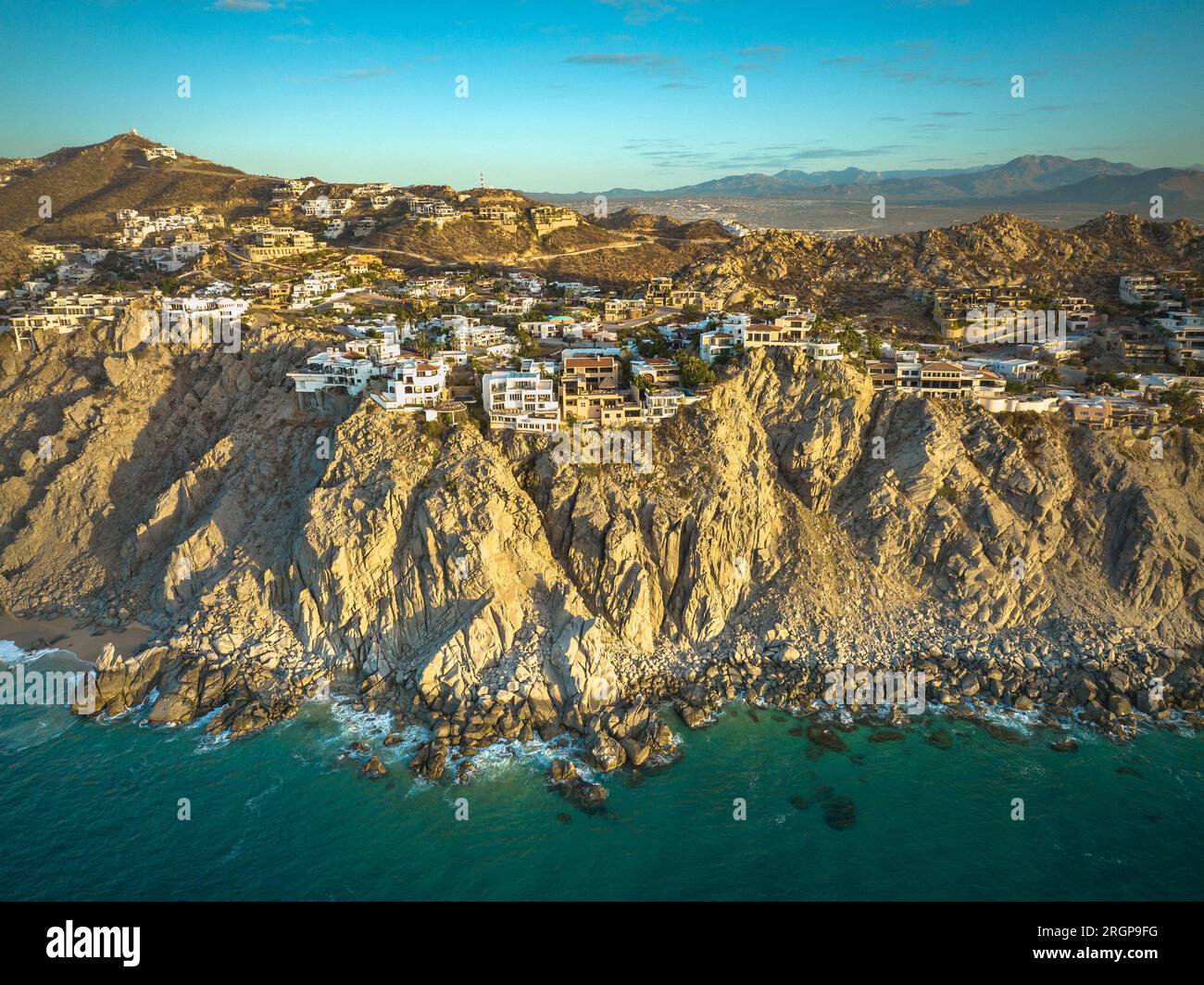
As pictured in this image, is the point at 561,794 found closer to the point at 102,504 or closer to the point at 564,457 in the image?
the point at 564,457

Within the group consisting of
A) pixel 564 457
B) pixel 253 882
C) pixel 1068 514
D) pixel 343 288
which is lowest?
pixel 253 882

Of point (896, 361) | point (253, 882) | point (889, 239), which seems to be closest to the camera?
point (253, 882)

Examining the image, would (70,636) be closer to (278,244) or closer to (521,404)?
(521,404)

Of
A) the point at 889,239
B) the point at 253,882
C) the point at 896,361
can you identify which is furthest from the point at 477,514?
the point at 889,239

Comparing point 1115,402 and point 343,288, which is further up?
point 343,288

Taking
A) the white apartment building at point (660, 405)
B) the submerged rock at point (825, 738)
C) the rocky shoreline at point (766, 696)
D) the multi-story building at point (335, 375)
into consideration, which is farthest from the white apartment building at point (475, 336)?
the submerged rock at point (825, 738)

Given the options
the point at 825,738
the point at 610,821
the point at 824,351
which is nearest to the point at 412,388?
the point at 824,351
